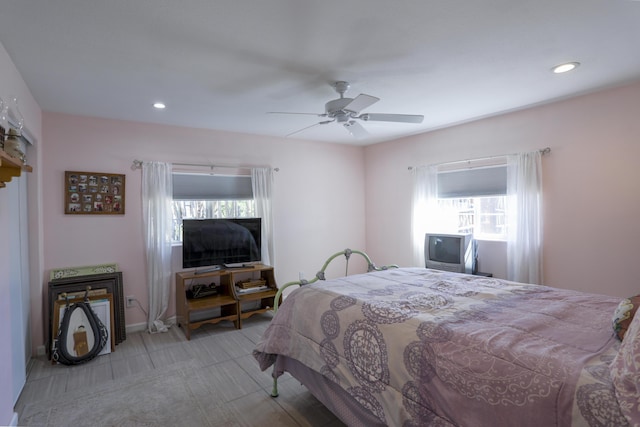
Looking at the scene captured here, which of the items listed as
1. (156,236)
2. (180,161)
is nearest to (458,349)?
(156,236)

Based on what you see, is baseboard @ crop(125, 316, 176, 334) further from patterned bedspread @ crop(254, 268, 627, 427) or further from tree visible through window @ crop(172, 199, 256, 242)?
patterned bedspread @ crop(254, 268, 627, 427)

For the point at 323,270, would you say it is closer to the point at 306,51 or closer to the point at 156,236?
the point at 306,51

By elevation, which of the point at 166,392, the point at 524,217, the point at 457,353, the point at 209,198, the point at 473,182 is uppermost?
the point at 473,182

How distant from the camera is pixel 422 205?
183 inches

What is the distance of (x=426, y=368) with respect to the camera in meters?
1.48

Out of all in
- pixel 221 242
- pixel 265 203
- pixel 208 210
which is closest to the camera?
pixel 221 242

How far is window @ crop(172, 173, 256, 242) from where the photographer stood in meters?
4.13

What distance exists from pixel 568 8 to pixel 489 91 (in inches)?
52.1

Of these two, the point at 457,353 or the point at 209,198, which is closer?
the point at 457,353

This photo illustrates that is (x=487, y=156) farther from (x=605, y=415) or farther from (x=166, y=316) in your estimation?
(x=166, y=316)

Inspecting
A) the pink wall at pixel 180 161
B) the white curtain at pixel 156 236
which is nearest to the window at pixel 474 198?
the pink wall at pixel 180 161

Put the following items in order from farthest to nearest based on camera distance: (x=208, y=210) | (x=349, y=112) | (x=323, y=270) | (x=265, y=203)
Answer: (x=265, y=203), (x=208, y=210), (x=323, y=270), (x=349, y=112)

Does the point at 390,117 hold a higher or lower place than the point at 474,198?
higher

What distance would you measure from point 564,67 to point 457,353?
8.01 ft
